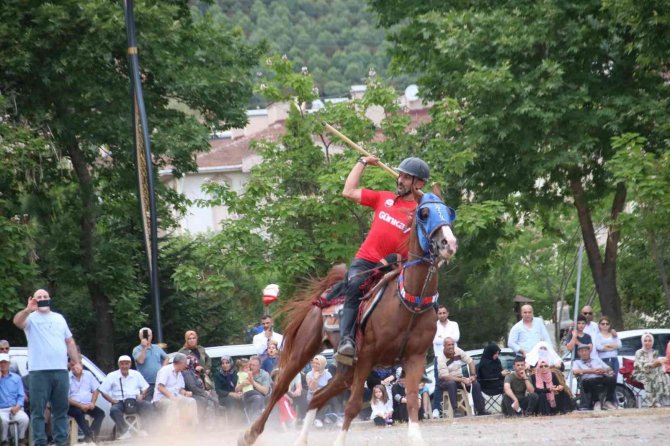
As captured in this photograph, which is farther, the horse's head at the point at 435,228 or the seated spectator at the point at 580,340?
the seated spectator at the point at 580,340

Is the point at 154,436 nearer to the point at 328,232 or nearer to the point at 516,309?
the point at 328,232

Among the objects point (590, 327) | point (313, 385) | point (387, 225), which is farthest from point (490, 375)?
point (387, 225)

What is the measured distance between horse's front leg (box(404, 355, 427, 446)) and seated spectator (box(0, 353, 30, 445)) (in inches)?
358

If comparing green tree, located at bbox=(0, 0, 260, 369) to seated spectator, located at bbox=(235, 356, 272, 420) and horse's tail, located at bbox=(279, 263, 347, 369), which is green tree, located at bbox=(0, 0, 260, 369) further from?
horse's tail, located at bbox=(279, 263, 347, 369)

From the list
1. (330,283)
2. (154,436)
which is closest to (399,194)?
(330,283)

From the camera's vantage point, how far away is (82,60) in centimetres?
2891

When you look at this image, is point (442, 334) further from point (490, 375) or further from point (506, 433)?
point (506, 433)

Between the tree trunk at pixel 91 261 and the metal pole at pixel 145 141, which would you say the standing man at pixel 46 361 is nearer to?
the metal pole at pixel 145 141

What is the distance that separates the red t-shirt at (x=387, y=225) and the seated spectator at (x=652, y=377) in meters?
10.9

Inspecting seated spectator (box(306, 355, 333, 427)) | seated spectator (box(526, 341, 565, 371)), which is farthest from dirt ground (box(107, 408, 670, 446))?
seated spectator (box(526, 341, 565, 371))

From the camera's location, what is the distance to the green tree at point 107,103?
94.4ft

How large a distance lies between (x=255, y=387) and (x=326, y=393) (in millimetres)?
8744

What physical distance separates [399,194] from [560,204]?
67.3 ft

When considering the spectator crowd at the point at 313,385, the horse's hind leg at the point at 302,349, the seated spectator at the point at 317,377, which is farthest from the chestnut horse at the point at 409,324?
the seated spectator at the point at 317,377
